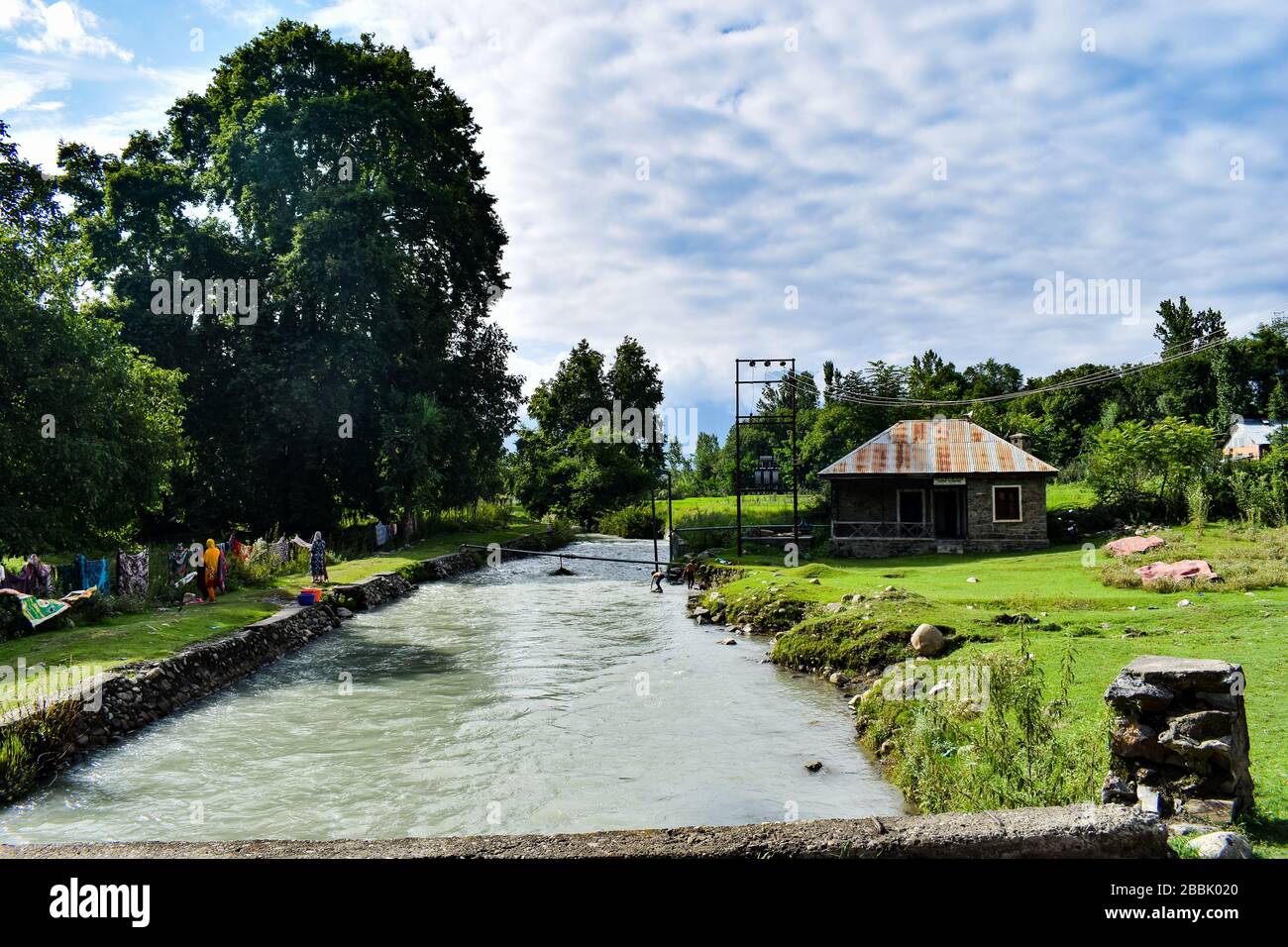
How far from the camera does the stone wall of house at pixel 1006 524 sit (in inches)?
1151

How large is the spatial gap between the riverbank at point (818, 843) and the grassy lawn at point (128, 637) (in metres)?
7.07

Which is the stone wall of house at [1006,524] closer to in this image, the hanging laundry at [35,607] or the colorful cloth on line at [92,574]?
the colorful cloth on line at [92,574]

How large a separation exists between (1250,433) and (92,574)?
60.7 m

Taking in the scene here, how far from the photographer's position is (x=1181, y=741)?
5.64m

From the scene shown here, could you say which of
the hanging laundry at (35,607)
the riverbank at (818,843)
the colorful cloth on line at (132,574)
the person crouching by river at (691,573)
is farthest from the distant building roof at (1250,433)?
the hanging laundry at (35,607)

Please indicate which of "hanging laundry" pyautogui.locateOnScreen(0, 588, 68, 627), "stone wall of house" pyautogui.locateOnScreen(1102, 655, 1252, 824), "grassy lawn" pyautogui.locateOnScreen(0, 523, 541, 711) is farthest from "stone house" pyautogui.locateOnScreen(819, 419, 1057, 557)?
"stone wall of house" pyautogui.locateOnScreen(1102, 655, 1252, 824)

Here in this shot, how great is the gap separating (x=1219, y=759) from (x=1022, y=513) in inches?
1016

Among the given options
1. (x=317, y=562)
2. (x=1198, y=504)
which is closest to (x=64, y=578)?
(x=317, y=562)

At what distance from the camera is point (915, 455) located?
1220 inches

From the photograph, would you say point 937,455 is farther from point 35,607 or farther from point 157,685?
point 35,607

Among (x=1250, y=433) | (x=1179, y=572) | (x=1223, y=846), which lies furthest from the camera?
(x=1250, y=433)

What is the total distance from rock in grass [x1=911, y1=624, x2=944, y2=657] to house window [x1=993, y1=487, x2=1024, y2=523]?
18984 mm

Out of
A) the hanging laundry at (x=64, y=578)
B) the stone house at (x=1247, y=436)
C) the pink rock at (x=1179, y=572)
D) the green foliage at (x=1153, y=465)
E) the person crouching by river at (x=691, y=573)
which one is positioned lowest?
the person crouching by river at (x=691, y=573)

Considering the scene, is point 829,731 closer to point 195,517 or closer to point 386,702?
point 386,702
